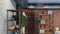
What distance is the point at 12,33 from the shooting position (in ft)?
11.1

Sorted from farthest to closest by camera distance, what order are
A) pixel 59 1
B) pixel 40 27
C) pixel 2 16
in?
pixel 59 1 → pixel 40 27 → pixel 2 16

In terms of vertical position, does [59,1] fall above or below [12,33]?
above

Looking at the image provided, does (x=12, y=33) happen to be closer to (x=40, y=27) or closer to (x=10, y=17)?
(x=10, y=17)

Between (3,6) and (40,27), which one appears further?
(40,27)

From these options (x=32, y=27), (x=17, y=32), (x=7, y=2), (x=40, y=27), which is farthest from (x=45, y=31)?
(x=7, y=2)

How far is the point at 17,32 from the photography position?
316 cm

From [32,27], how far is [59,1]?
3.52 feet

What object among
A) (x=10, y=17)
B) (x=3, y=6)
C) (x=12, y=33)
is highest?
(x=3, y=6)

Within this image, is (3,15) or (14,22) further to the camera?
(14,22)

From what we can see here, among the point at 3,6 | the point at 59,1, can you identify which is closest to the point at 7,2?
the point at 3,6

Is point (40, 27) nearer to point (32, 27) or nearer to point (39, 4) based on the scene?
point (32, 27)

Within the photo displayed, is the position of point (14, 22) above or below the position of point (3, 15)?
below

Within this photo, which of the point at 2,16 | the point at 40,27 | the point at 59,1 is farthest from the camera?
the point at 59,1

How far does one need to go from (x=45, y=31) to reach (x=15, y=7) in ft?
3.31
